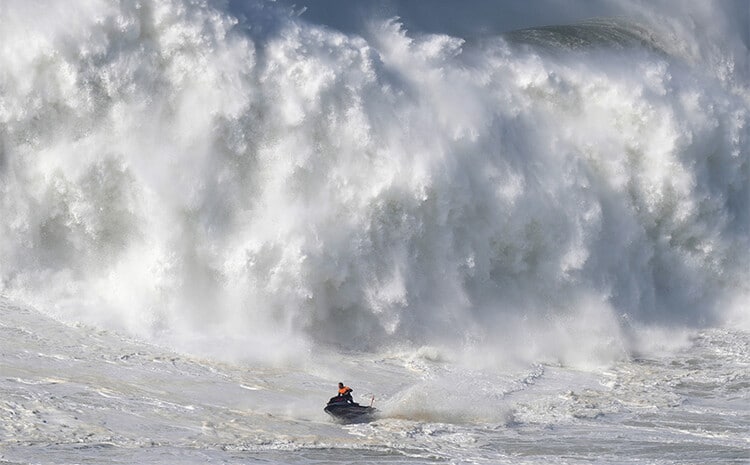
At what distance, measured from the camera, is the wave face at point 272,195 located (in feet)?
55.5

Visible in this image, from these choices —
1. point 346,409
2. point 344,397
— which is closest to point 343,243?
point 344,397

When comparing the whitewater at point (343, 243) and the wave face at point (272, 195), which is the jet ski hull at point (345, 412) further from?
the wave face at point (272, 195)

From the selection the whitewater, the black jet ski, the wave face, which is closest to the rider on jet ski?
the black jet ski

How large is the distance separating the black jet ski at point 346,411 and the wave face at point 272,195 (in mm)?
2532

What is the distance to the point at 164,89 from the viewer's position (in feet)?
57.5

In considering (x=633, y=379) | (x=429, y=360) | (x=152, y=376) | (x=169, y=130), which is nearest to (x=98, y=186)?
(x=169, y=130)

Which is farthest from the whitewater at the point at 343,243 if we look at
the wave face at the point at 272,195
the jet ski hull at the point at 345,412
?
the jet ski hull at the point at 345,412

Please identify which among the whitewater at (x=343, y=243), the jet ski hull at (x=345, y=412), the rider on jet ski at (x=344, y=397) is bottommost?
the jet ski hull at (x=345, y=412)

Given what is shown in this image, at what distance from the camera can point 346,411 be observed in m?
13.7

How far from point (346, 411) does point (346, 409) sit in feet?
0.09

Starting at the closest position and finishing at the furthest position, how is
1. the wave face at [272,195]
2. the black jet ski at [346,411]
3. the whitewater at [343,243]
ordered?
the black jet ski at [346,411], the whitewater at [343,243], the wave face at [272,195]

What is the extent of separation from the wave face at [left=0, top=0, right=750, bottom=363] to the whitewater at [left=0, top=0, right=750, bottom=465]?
35 mm

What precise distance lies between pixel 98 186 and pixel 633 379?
27.8 feet

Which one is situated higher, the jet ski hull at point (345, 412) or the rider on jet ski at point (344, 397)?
the rider on jet ski at point (344, 397)
